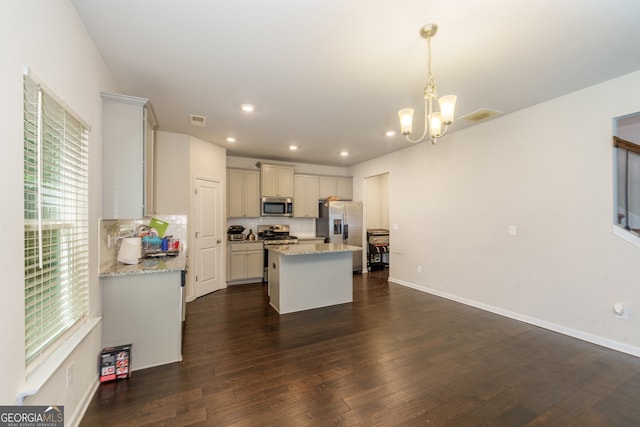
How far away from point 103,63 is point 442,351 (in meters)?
4.20

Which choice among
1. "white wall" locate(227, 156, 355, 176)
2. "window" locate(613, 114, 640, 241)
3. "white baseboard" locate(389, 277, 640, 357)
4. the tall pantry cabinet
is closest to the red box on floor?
the tall pantry cabinet

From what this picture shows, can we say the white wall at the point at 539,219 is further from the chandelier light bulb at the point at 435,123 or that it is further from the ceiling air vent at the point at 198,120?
the ceiling air vent at the point at 198,120

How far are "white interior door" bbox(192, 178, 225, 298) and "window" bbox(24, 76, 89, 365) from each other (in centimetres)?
244

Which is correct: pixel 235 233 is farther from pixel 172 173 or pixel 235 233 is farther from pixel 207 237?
pixel 172 173

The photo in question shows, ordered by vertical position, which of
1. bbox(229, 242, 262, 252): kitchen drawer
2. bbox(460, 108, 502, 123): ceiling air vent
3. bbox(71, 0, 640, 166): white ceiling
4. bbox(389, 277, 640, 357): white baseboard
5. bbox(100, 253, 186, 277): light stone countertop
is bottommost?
bbox(389, 277, 640, 357): white baseboard

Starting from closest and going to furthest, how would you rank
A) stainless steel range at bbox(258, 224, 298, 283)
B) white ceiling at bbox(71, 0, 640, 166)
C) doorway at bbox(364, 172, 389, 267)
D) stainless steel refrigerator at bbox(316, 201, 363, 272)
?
white ceiling at bbox(71, 0, 640, 166), stainless steel range at bbox(258, 224, 298, 283), stainless steel refrigerator at bbox(316, 201, 363, 272), doorway at bbox(364, 172, 389, 267)

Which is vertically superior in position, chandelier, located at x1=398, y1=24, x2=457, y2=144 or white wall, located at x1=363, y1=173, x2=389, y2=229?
chandelier, located at x1=398, y1=24, x2=457, y2=144

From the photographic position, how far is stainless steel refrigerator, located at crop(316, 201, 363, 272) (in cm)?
593

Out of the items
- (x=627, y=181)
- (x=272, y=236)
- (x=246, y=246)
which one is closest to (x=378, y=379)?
(x=627, y=181)

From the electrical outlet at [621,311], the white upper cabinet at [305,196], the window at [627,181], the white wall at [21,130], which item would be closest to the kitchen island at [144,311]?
the white wall at [21,130]

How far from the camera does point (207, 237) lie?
451 centimetres

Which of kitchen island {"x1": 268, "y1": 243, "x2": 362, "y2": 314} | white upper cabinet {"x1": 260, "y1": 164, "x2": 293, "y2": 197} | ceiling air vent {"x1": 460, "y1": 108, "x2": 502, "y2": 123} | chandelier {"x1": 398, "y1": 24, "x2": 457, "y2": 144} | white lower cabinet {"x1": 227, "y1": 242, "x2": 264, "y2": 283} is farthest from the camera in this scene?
white upper cabinet {"x1": 260, "y1": 164, "x2": 293, "y2": 197}

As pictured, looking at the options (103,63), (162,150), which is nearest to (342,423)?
(103,63)

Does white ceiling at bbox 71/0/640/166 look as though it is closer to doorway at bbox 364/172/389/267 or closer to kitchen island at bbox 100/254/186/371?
kitchen island at bbox 100/254/186/371
